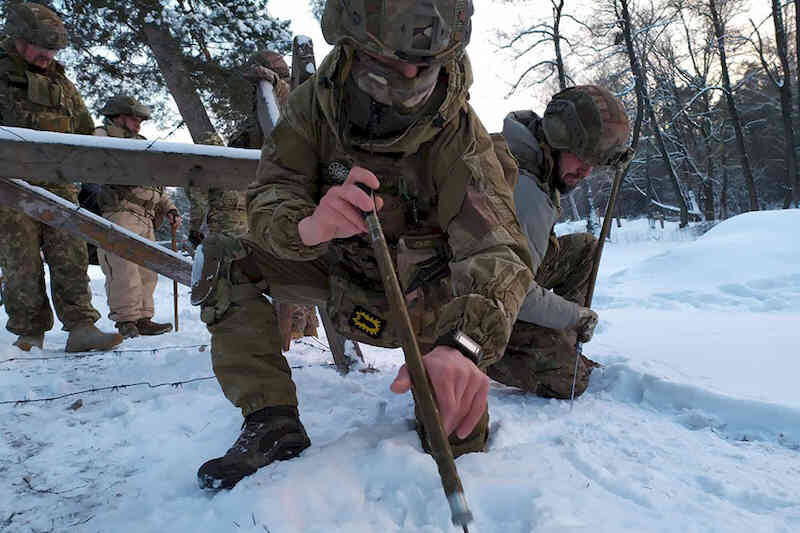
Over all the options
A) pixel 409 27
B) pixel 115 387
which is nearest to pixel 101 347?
pixel 115 387

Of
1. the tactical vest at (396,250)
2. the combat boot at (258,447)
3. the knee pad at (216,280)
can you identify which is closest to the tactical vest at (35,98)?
the knee pad at (216,280)

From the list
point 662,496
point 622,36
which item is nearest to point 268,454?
point 662,496

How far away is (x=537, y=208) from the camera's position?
2.32 m

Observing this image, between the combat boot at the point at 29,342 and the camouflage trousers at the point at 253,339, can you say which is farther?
the combat boot at the point at 29,342

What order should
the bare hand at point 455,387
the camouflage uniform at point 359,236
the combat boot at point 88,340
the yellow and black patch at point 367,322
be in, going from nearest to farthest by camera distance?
the bare hand at point 455,387
the camouflage uniform at point 359,236
the yellow and black patch at point 367,322
the combat boot at point 88,340

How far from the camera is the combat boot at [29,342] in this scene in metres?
3.44

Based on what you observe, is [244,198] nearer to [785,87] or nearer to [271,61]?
[271,61]

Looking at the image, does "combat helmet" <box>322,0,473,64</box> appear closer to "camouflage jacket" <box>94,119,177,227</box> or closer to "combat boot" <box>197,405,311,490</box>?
"combat boot" <box>197,405,311,490</box>

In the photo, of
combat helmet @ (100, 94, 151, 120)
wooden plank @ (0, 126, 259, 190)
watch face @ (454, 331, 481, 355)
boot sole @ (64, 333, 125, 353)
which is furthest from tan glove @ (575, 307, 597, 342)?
combat helmet @ (100, 94, 151, 120)

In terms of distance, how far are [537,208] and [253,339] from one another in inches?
53.6

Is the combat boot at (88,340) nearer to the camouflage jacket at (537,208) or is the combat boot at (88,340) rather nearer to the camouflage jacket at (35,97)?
the camouflage jacket at (35,97)

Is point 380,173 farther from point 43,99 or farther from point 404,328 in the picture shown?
point 43,99

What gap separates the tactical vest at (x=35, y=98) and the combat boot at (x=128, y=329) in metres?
1.66

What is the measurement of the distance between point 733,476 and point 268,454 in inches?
56.3
